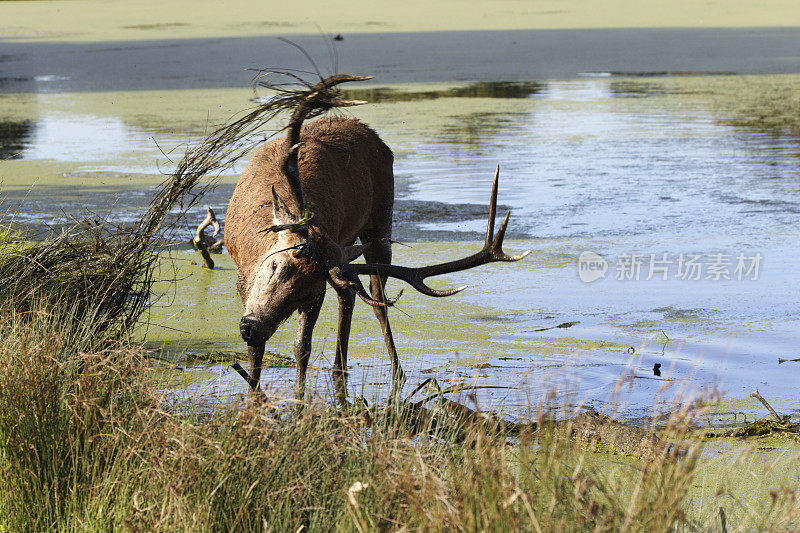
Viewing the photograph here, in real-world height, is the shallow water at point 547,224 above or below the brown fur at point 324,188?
below

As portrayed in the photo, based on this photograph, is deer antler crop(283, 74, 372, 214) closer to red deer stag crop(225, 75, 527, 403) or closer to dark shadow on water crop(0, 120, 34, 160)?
red deer stag crop(225, 75, 527, 403)

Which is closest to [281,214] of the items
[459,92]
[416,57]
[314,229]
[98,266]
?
[314,229]

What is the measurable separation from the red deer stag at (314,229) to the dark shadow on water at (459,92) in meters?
14.3

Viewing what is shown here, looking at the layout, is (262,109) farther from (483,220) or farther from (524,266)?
(483,220)

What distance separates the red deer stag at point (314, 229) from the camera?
14.5 ft

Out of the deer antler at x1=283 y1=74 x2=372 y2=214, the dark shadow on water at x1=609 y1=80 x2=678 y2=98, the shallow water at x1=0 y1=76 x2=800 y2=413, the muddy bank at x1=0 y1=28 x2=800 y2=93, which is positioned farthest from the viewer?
the muddy bank at x1=0 y1=28 x2=800 y2=93

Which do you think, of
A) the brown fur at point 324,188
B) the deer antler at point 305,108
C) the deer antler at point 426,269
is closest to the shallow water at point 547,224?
the deer antler at point 426,269

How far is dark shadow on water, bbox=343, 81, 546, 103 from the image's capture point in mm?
21109

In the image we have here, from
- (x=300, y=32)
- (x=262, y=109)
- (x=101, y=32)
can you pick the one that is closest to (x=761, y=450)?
(x=262, y=109)

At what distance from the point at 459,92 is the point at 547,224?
12.1 meters

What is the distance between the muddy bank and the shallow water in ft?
11.2

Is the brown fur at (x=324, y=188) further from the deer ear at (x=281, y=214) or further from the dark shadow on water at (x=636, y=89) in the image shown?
the dark shadow on water at (x=636, y=89)

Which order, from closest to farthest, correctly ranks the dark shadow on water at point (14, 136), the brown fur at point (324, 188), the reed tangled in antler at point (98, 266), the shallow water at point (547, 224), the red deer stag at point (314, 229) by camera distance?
the red deer stag at point (314, 229), the brown fur at point (324, 188), the reed tangled in antler at point (98, 266), the shallow water at point (547, 224), the dark shadow on water at point (14, 136)

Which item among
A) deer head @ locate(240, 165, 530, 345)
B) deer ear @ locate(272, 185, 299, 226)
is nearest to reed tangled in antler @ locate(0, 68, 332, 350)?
deer ear @ locate(272, 185, 299, 226)
